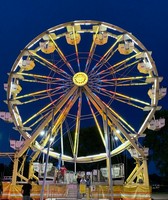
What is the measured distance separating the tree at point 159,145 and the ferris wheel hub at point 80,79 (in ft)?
84.0

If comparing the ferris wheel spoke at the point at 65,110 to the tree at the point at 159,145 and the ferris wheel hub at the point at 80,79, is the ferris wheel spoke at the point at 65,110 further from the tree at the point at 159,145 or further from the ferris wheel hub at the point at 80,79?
the tree at the point at 159,145

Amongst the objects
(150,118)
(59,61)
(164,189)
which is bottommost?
(164,189)

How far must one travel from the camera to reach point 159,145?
50.5m

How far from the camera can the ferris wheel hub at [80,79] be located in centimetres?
2769

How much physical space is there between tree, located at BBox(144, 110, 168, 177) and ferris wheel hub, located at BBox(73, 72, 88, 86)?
25.6 meters

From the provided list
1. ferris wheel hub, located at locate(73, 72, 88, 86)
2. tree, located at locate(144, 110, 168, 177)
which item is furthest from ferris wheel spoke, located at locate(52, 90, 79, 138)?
tree, located at locate(144, 110, 168, 177)

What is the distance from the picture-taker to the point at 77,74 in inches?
1102

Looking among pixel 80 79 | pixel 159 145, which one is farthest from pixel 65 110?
pixel 159 145

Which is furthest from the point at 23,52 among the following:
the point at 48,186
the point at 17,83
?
the point at 48,186

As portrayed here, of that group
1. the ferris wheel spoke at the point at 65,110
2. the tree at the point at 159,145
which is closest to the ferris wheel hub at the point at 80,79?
the ferris wheel spoke at the point at 65,110

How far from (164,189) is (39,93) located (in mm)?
34635

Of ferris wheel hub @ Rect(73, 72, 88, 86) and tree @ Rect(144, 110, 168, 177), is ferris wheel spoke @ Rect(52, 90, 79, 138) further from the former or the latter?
tree @ Rect(144, 110, 168, 177)

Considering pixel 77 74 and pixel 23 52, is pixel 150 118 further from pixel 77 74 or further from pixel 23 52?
pixel 23 52

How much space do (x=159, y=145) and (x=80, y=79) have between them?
27.0 metres
